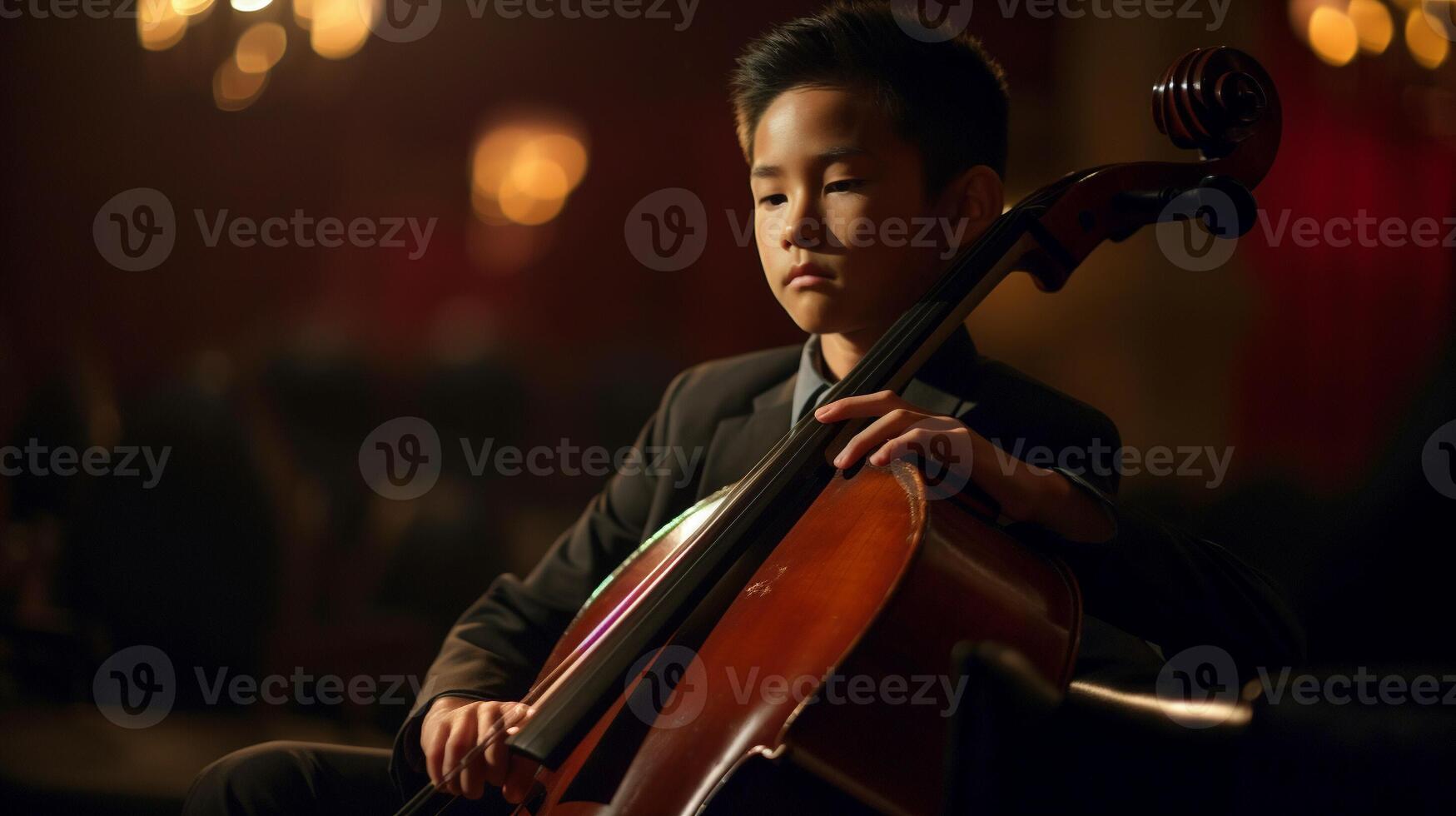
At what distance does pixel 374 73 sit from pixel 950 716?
125 centimetres

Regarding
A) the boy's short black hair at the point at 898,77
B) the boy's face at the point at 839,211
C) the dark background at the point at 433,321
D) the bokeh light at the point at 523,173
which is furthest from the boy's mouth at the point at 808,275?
the bokeh light at the point at 523,173

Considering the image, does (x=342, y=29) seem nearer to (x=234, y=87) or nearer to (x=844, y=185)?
(x=234, y=87)

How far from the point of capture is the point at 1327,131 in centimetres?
123

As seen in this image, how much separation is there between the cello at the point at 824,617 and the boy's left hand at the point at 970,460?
0.05 feet

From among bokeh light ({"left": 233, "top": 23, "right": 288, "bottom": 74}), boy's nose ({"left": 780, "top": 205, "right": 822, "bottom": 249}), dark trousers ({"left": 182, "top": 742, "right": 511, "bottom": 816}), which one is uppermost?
bokeh light ({"left": 233, "top": 23, "right": 288, "bottom": 74})

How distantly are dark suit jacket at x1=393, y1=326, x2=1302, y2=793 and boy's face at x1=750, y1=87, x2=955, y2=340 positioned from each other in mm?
83

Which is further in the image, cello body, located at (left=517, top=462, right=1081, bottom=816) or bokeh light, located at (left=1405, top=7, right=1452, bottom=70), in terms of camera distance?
bokeh light, located at (left=1405, top=7, right=1452, bottom=70)

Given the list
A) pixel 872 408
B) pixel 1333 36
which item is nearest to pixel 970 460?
pixel 872 408

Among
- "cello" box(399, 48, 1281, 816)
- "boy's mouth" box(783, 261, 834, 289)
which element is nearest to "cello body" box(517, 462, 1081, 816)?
"cello" box(399, 48, 1281, 816)

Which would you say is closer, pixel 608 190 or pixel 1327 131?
pixel 1327 131

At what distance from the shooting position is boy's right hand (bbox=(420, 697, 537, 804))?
1.95 feet

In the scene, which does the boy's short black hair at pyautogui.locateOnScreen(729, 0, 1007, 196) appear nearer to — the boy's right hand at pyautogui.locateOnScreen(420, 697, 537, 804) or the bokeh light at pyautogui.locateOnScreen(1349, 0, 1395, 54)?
the boy's right hand at pyautogui.locateOnScreen(420, 697, 537, 804)

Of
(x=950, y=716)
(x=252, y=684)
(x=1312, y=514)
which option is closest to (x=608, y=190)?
(x=252, y=684)

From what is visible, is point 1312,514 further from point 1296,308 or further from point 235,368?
point 235,368
